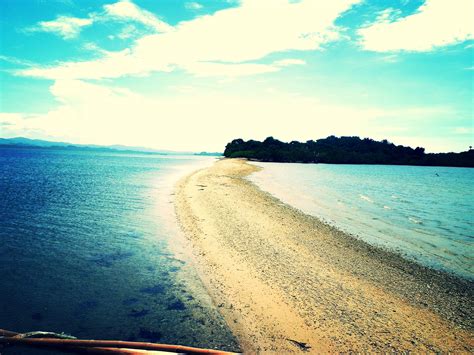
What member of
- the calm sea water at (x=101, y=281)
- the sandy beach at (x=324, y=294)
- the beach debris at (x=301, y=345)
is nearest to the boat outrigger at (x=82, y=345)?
the calm sea water at (x=101, y=281)

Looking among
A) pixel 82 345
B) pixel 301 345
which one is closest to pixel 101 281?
pixel 82 345

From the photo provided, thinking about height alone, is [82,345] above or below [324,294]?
above

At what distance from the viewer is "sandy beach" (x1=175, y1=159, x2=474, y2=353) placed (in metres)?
7.04

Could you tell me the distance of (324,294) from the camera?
922cm

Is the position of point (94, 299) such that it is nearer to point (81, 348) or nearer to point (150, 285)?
point (150, 285)

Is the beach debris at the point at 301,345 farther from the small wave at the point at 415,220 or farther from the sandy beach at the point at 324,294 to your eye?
the small wave at the point at 415,220

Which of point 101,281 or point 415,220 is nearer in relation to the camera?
point 101,281

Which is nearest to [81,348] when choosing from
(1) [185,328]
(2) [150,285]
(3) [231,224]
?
(1) [185,328]

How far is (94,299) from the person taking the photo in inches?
337

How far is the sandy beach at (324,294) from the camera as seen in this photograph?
7.04 m

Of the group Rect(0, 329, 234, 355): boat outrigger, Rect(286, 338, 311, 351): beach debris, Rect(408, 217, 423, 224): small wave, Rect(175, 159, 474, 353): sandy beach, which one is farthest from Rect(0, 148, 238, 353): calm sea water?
Rect(408, 217, 423, 224): small wave

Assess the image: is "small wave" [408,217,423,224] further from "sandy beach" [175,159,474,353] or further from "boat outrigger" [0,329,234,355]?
"boat outrigger" [0,329,234,355]

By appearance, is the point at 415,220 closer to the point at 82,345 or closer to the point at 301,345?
the point at 301,345

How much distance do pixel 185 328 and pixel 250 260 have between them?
5.30 meters
